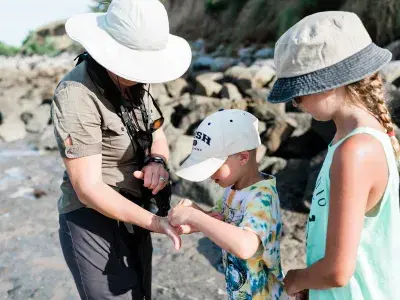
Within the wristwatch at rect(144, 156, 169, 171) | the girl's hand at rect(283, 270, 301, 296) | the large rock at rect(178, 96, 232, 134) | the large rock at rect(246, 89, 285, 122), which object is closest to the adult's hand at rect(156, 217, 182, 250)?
the wristwatch at rect(144, 156, 169, 171)

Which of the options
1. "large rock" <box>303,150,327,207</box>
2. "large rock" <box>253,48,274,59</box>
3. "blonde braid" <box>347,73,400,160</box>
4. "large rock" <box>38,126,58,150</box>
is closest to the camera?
"blonde braid" <box>347,73,400,160</box>

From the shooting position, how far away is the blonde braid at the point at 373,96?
150 cm

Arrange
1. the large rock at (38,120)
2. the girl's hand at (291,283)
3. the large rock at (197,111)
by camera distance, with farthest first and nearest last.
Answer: the large rock at (38,120) < the large rock at (197,111) < the girl's hand at (291,283)

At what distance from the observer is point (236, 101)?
8.91 m

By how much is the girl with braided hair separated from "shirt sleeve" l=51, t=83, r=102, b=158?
75 centimetres

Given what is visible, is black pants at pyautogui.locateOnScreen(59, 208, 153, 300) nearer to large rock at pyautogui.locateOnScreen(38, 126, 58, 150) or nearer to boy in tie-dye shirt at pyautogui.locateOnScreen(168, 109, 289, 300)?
boy in tie-dye shirt at pyautogui.locateOnScreen(168, 109, 289, 300)

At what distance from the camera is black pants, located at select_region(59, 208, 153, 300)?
2.09m

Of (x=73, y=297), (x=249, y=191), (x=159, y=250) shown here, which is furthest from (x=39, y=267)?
(x=249, y=191)

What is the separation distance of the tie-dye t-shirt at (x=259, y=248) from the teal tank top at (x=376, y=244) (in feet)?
0.88

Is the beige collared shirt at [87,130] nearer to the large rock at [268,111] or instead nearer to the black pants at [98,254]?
the black pants at [98,254]

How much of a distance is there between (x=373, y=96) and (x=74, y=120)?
1.12 m

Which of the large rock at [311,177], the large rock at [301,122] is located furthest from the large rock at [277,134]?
the large rock at [311,177]

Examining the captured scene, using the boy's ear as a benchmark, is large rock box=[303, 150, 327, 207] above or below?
below

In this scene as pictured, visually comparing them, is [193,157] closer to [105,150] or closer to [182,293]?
[105,150]
